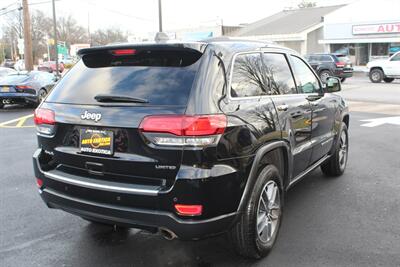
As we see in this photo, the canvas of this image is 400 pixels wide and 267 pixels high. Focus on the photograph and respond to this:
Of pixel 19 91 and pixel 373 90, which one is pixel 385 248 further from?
pixel 373 90

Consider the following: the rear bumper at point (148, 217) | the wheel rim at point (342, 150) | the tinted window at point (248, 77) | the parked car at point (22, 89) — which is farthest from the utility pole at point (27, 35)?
the rear bumper at point (148, 217)

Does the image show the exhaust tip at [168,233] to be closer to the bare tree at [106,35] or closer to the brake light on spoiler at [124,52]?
the brake light on spoiler at [124,52]

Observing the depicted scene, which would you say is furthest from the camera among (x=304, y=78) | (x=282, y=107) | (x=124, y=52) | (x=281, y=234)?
(x=304, y=78)

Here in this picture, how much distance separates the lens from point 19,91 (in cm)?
1511

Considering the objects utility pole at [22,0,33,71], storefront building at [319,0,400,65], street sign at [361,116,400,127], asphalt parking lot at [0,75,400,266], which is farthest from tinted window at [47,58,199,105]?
storefront building at [319,0,400,65]

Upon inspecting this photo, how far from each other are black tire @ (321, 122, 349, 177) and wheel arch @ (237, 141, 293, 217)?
1.93 meters

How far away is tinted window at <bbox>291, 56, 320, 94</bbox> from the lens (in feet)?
15.6

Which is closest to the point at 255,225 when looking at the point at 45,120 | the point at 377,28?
the point at 45,120

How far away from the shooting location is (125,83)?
3.42 m

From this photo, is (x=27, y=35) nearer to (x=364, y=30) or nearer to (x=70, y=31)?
(x=364, y=30)

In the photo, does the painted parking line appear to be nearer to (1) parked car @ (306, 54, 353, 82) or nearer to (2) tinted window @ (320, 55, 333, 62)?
(1) parked car @ (306, 54, 353, 82)

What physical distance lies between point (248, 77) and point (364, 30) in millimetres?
35800

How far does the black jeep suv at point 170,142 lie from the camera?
3.10 meters

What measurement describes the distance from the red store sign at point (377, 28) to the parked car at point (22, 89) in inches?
1109
